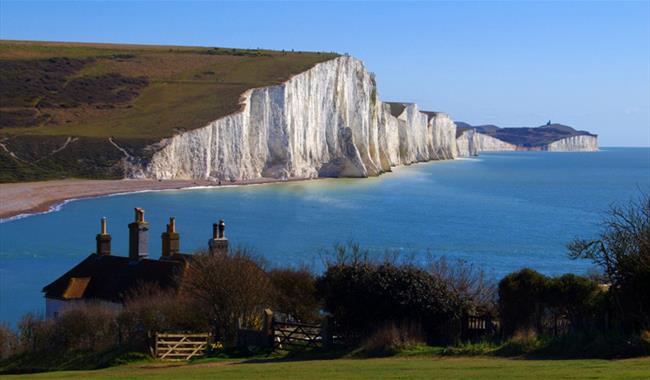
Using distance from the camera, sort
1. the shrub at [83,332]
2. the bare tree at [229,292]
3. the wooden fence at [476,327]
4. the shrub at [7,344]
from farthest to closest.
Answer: the shrub at [7,344], the shrub at [83,332], the bare tree at [229,292], the wooden fence at [476,327]

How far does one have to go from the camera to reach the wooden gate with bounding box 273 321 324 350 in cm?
1983

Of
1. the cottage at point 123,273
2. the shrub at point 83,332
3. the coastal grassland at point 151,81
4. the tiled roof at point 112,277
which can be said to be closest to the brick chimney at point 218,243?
the cottage at point 123,273

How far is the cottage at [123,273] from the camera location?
23.9 metres

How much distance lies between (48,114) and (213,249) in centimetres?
8173

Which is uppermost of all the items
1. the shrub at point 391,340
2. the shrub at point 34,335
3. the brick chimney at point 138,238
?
the brick chimney at point 138,238

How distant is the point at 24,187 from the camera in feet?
252

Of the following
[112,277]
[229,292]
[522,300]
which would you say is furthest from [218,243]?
[522,300]

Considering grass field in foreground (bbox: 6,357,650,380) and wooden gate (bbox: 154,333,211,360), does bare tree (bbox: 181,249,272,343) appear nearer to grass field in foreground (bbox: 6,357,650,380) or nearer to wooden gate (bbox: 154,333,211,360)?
wooden gate (bbox: 154,333,211,360)

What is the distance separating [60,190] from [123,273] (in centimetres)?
→ 5416

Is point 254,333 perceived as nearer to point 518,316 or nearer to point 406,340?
point 406,340

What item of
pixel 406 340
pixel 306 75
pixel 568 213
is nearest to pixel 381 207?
pixel 568 213

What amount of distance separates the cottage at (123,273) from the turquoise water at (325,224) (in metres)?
2.94

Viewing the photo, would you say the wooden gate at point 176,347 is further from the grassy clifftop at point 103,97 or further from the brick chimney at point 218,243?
the grassy clifftop at point 103,97

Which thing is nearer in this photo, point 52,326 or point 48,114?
point 52,326
